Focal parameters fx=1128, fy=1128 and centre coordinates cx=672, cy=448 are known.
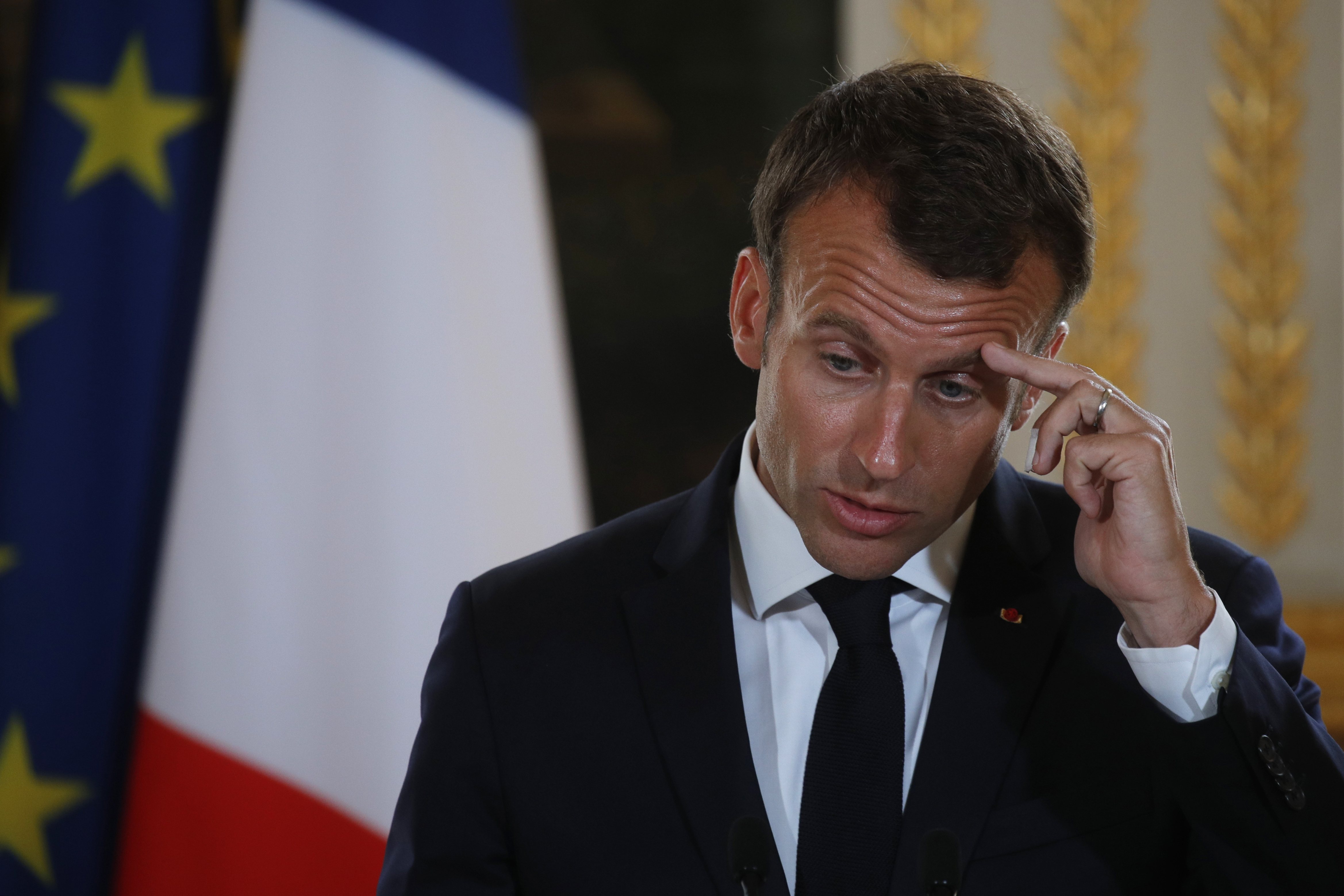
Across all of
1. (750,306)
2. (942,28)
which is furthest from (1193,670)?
(942,28)

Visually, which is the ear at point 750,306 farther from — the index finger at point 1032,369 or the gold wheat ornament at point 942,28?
the gold wheat ornament at point 942,28

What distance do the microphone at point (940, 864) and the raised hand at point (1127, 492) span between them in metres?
0.36

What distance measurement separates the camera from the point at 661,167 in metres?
3.05

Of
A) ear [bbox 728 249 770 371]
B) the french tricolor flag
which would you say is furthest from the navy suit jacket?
the french tricolor flag

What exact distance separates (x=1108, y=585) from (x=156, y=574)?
6.78ft

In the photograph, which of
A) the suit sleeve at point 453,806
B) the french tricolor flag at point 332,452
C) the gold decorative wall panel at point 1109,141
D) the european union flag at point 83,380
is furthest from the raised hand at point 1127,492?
the european union flag at point 83,380

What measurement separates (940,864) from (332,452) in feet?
5.51

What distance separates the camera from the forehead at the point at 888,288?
57.7 inches

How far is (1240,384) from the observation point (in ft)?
10.2

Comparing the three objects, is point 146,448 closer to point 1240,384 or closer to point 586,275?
point 586,275

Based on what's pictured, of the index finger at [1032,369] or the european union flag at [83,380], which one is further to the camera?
the european union flag at [83,380]

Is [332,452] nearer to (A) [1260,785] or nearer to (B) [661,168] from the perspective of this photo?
(B) [661,168]

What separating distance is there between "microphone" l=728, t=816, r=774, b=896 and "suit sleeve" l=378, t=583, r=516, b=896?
0.35 metres

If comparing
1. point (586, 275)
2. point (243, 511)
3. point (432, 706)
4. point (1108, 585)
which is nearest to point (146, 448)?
point (243, 511)
